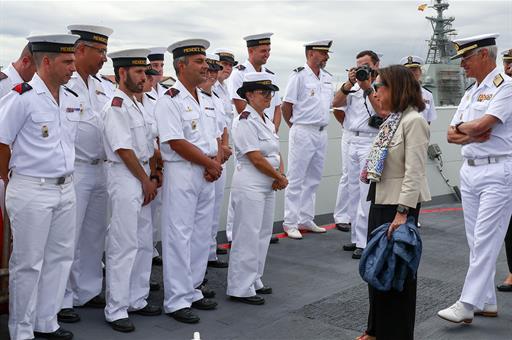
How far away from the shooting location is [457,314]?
13.3 feet

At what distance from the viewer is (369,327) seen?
3697 millimetres

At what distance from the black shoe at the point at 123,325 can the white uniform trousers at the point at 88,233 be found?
1.42 ft

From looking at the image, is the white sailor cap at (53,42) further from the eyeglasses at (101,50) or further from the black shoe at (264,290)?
the black shoe at (264,290)

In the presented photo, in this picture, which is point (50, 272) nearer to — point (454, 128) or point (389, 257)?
point (389, 257)

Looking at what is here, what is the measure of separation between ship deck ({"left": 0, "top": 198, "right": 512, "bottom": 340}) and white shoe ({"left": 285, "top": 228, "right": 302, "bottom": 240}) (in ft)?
1.33

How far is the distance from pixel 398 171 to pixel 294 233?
3.41 m

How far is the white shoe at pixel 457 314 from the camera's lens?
4.03 m

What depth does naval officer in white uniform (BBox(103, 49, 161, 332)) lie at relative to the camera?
396 centimetres

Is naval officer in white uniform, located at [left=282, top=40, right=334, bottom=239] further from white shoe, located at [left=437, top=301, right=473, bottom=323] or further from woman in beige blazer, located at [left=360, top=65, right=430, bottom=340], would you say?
woman in beige blazer, located at [left=360, top=65, right=430, bottom=340]

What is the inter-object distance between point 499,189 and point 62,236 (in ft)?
9.35

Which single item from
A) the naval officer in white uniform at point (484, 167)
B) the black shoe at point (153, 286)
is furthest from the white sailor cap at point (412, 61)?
the black shoe at point (153, 286)

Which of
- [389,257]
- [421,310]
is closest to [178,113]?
[389,257]

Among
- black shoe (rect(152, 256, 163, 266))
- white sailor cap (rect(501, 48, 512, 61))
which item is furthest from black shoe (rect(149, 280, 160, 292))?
white sailor cap (rect(501, 48, 512, 61))

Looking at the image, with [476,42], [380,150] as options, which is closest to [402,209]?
[380,150]
